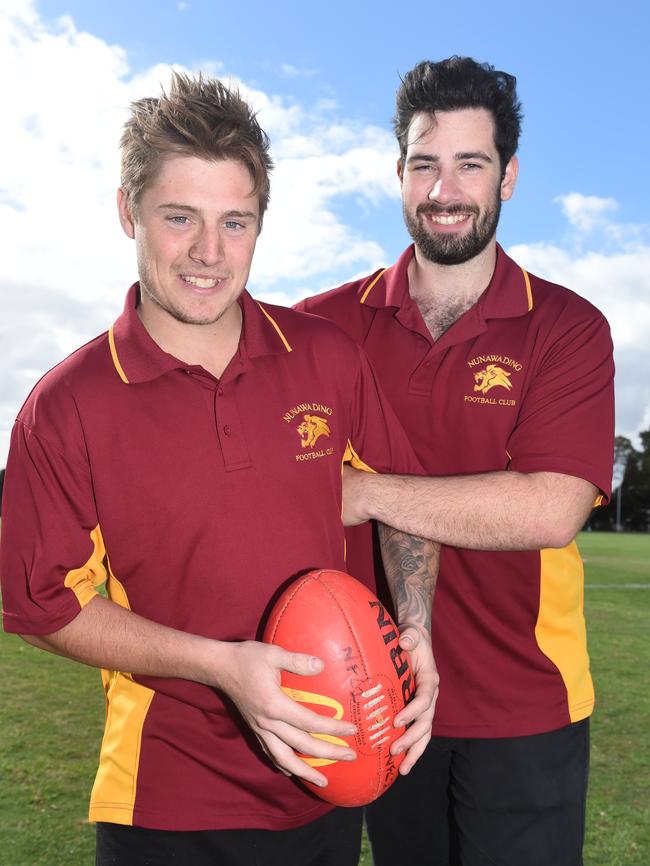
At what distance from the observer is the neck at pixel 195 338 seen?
2381 mm

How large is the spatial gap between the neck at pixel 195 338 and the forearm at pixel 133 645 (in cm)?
68

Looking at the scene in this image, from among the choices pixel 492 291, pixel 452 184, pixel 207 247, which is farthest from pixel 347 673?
pixel 452 184

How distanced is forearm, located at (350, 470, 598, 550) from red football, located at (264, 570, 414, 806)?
1.65 ft

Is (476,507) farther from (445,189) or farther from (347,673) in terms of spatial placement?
(445,189)

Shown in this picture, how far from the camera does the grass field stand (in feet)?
14.7

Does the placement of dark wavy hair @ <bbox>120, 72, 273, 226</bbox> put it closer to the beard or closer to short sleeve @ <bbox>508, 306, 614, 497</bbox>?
the beard

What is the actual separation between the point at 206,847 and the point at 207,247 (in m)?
1.56

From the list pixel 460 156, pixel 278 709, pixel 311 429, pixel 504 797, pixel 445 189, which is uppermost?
pixel 460 156

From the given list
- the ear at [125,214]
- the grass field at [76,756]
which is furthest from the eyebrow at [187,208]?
the grass field at [76,756]

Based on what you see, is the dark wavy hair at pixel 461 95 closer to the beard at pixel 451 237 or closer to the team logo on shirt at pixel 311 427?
the beard at pixel 451 237

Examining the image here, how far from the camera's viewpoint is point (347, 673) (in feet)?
6.73

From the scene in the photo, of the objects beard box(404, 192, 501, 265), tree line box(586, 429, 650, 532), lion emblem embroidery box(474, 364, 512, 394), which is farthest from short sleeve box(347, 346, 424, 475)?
tree line box(586, 429, 650, 532)

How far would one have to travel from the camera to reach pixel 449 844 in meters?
3.14

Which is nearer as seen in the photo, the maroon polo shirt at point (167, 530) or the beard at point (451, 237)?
the maroon polo shirt at point (167, 530)
